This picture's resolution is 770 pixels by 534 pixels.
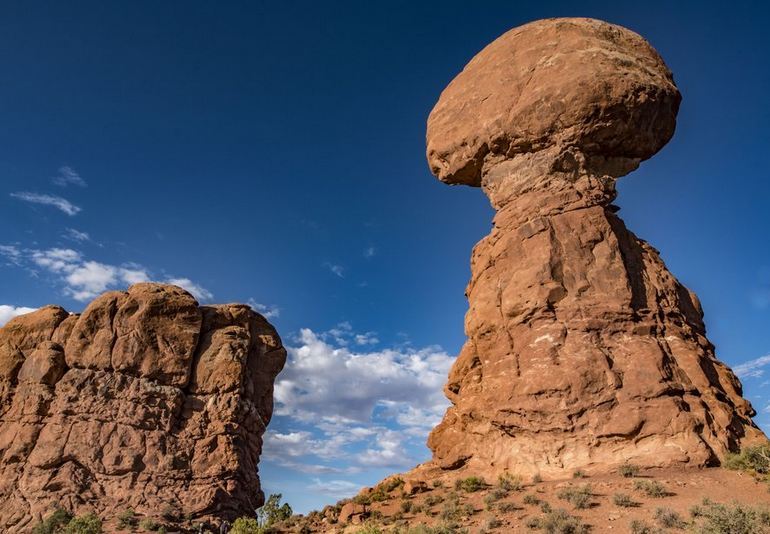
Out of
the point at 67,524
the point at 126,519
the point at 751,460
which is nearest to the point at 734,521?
the point at 751,460

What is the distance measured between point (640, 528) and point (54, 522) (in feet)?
81.8

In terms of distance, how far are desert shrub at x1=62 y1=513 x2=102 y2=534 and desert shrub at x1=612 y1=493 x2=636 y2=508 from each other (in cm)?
2189

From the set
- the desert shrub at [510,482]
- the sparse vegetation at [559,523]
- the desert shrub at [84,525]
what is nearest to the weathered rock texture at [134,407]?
the desert shrub at [84,525]

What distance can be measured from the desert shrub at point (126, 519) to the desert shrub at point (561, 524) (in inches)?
774

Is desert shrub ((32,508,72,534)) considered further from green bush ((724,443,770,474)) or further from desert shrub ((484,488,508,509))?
green bush ((724,443,770,474))

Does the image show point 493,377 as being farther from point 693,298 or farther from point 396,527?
point 693,298

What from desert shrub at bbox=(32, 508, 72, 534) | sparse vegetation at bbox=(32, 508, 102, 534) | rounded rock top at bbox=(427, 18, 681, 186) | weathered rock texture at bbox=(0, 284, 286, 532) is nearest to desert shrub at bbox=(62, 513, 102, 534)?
sparse vegetation at bbox=(32, 508, 102, 534)

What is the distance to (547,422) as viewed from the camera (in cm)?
1789

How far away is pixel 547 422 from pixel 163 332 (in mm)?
22783

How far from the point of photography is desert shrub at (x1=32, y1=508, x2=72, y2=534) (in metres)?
23.3

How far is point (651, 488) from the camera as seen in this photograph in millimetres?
14445

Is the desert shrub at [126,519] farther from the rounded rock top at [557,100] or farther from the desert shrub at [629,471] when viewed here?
the rounded rock top at [557,100]

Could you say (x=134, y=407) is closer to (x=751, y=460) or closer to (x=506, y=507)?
(x=506, y=507)

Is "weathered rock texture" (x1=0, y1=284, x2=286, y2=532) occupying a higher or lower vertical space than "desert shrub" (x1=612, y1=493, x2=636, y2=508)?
higher
